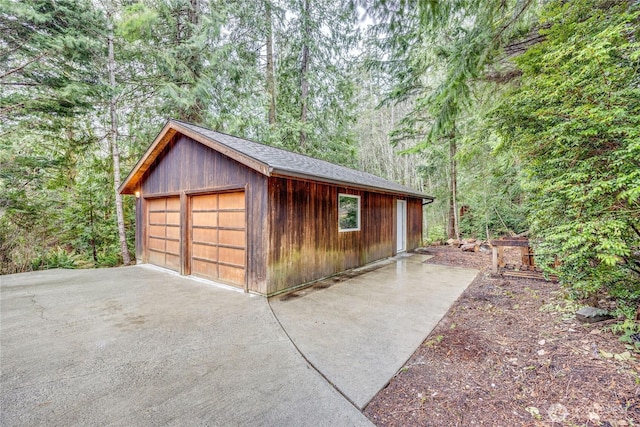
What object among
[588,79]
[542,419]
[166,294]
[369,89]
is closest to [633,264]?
[588,79]

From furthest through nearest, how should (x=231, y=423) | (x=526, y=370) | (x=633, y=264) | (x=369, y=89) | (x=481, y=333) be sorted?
(x=369, y=89)
(x=481, y=333)
(x=633, y=264)
(x=526, y=370)
(x=231, y=423)

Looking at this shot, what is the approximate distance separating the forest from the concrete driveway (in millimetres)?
2452

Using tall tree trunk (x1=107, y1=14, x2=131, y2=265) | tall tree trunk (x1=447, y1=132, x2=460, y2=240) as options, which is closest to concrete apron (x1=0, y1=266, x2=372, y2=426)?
tall tree trunk (x1=107, y1=14, x2=131, y2=265)

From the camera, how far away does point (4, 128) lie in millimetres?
7309

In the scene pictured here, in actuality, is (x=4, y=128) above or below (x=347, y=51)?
below

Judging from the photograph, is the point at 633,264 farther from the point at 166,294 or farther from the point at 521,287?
the point at 166,294

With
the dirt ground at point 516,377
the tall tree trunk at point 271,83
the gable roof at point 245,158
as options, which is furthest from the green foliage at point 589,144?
the tall tree trunk at point 271,83

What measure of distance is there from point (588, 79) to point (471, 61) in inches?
76.9

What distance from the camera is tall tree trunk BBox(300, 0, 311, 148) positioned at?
10922 mm

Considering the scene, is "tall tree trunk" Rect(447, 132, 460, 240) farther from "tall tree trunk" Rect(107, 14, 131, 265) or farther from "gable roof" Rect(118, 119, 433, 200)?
"tall tree trunk" Rect(107, 14, 131, 265)

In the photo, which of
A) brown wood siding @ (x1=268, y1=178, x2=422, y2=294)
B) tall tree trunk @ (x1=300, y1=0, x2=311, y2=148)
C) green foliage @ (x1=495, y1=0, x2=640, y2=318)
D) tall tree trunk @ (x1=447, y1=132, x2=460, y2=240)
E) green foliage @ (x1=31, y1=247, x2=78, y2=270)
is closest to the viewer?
green foliage @ (x1=495, y1=0, x2=640, y2=318)

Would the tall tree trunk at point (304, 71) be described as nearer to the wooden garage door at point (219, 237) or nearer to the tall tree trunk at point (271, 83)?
the tall tree trunk at point (271, 83)

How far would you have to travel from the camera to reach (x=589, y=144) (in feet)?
9.22

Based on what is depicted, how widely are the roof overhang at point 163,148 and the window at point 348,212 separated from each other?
2695mm
